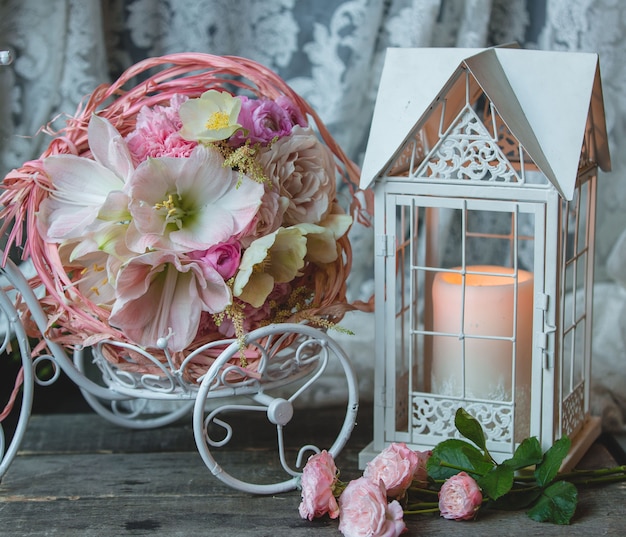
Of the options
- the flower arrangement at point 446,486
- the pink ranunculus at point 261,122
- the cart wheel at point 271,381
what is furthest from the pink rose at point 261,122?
the flower arrangement at point 446,486

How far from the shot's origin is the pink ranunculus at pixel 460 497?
952 mm

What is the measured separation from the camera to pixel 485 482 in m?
0.97

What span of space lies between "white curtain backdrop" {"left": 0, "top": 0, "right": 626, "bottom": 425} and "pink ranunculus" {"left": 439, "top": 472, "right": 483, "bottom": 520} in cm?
44

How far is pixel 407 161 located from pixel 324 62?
16.0 inches

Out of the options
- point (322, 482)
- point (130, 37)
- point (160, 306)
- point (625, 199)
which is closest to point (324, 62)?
point (130, 37)

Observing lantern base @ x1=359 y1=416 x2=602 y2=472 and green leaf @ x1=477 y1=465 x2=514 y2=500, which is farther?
lantern base @ x1=359 y1=416 x2=602 y2=472

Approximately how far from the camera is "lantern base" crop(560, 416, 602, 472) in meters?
1.09

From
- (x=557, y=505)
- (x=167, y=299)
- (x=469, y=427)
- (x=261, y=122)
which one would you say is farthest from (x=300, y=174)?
(x=557, y=505)

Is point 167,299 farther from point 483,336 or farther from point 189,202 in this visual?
point 483,336

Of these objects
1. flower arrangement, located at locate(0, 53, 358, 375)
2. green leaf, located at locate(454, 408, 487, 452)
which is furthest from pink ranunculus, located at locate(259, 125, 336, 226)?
green leaf, located at locate(454, 408, 487, 452)

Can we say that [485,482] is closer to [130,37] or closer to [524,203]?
[524,203]

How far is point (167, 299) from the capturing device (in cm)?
97

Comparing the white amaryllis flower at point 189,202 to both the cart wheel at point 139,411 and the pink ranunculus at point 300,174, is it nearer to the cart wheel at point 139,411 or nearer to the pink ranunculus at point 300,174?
the pink ranunculus at point 300,174

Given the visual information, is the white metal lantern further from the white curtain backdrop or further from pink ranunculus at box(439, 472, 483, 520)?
the white curtain backdrop
